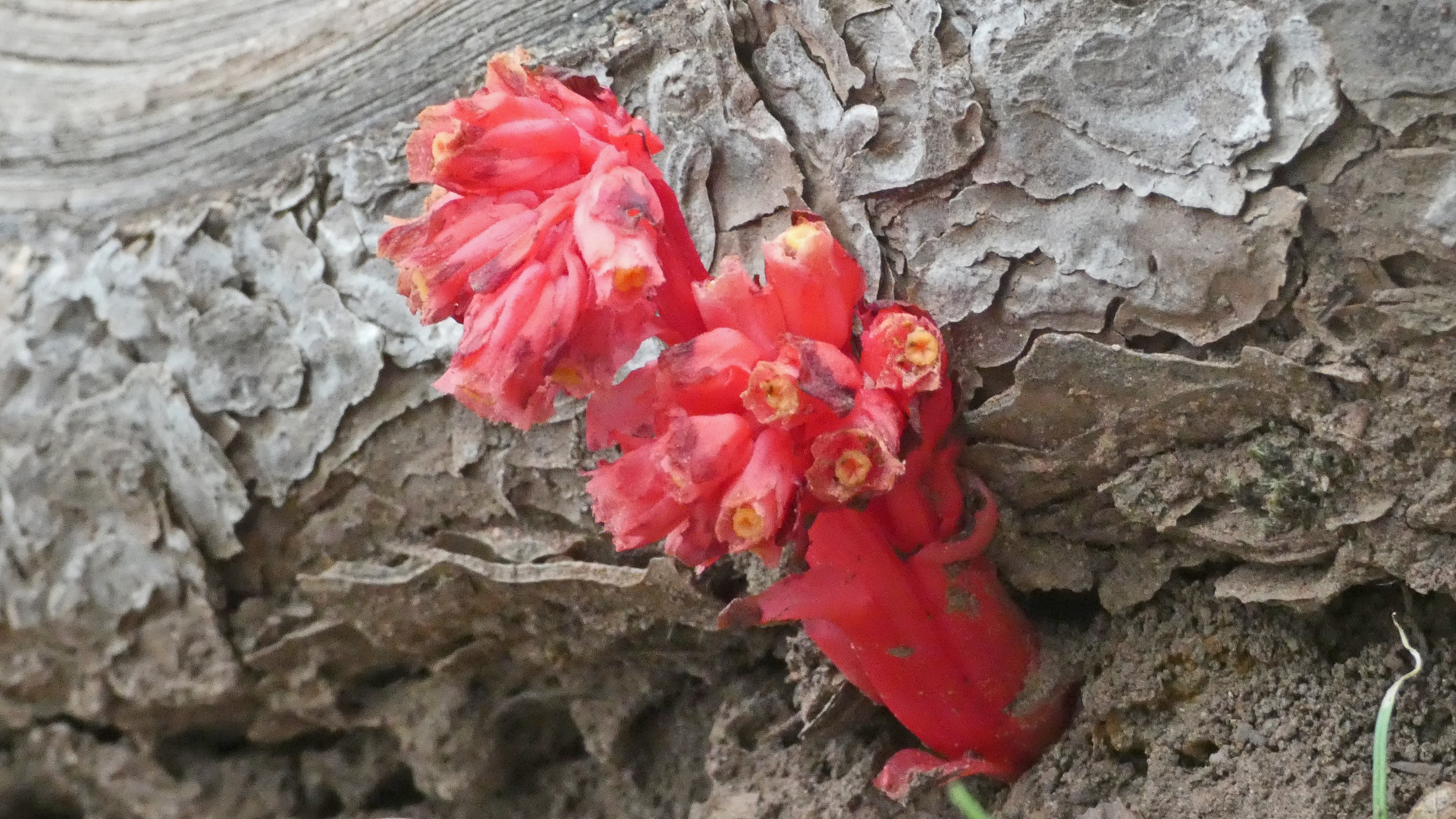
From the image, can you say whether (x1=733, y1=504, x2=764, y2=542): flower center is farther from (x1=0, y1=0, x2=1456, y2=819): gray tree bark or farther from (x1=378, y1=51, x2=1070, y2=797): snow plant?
(x1=0, y1=0, x2=1456, y2=819): gray tree bark

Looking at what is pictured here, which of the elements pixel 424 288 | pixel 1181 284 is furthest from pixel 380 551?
pixel 1181 284

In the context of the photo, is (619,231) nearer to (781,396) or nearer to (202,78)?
(781,396)

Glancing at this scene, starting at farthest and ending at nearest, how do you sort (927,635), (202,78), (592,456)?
(202,78) → (592,456) → (927,635)

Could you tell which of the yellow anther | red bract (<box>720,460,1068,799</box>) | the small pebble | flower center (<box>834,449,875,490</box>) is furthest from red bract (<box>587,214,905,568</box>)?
the small pebble

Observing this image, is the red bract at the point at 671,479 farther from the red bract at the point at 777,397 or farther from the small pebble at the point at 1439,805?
the small pebble at the point at 1439,805

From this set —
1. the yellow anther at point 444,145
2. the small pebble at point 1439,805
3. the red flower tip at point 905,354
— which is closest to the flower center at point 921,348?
the red flower tip at point 905,354

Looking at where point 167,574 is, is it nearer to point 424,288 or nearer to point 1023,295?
point 424,288

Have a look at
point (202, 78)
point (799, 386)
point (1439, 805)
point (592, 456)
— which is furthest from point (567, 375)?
point (202, 78)
